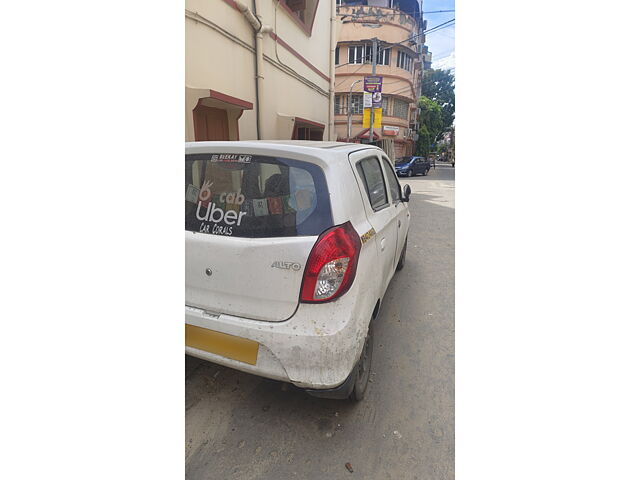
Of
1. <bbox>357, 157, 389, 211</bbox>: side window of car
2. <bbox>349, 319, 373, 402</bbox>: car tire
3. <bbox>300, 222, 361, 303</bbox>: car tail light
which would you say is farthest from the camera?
<bbox>357, 157, 389, 211</bbox>: side window of car

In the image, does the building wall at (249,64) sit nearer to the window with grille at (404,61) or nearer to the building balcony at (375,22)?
the building balcony at (375,22)

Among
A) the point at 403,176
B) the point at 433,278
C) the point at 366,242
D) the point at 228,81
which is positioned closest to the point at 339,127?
the point at 403,176

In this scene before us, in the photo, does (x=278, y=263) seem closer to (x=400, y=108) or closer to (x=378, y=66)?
(x=378, y=66)

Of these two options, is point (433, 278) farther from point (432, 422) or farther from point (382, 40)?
point (382, 40)

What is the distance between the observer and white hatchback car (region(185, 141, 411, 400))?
163 cm

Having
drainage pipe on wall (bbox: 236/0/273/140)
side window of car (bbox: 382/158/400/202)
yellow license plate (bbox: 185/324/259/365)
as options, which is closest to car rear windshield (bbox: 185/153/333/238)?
yellow license plate (bbox: 185/324/259/365)

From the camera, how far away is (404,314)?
3256 millimetres

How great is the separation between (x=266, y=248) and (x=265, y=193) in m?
0.31

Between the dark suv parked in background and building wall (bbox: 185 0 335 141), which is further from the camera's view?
the dark suv parked in background

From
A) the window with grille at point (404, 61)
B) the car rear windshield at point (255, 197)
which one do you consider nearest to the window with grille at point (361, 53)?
the window with grille at point (404, 61)

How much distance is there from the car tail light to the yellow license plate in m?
0.40

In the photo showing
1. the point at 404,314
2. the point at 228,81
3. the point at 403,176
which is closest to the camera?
the point at 404,314

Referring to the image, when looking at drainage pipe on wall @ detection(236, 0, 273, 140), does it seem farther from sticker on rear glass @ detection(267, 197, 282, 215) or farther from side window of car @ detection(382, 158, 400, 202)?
sticker on rear glass @ detection(267, 197, 282, 215)

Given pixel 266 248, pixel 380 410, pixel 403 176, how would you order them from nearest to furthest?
pixel 266 248, pixel 380 410, pixel 403 176
